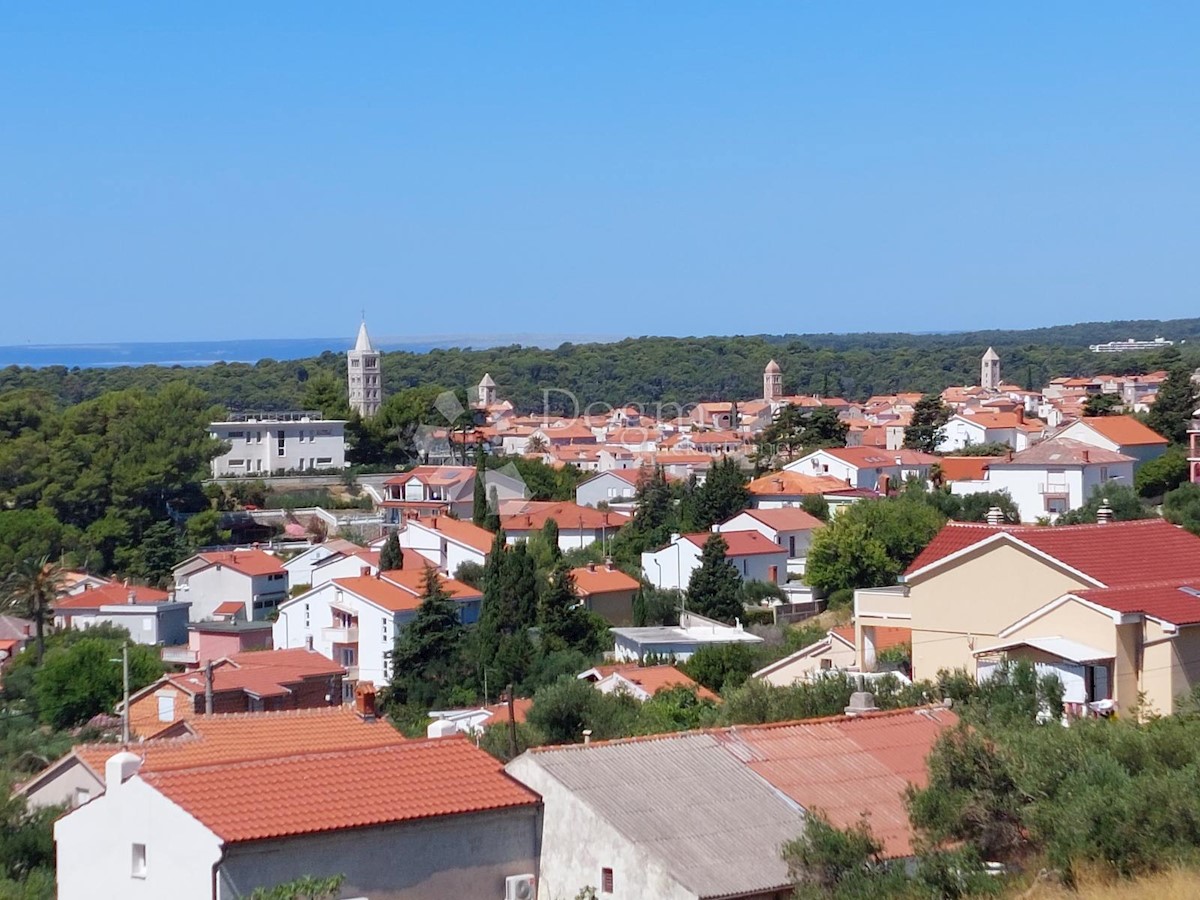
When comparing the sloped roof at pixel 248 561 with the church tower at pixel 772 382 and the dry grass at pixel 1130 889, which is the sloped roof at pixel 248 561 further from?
the church tower at pixel 772 382

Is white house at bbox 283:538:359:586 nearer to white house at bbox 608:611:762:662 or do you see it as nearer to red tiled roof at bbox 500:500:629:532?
red tiled roof at bbox 500:500:629:532

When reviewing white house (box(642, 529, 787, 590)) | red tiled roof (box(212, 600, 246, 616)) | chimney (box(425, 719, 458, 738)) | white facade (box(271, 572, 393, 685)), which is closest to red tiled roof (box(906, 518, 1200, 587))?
chimney (box(425, 719, 458, 738))

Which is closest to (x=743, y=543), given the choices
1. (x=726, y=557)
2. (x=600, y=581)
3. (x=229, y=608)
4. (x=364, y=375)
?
(x=726, y=557)

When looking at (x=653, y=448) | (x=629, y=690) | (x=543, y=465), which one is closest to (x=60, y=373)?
(x=653, y=448)

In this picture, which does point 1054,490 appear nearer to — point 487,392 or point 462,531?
point 462,531

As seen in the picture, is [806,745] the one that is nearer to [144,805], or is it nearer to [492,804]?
[492,804]

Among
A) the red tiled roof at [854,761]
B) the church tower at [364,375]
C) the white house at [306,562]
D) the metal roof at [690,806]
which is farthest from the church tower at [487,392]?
the metal roof at [690,806]
